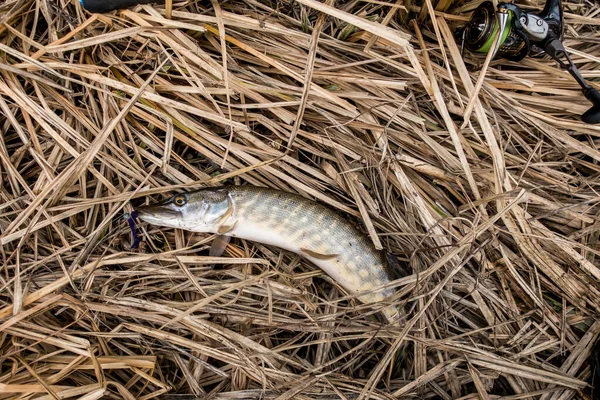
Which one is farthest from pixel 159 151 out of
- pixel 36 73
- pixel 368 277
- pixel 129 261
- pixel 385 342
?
pixel 385 342

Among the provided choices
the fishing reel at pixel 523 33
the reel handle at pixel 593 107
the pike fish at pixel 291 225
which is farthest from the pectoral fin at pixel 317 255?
the reel handle at pixel 593 107

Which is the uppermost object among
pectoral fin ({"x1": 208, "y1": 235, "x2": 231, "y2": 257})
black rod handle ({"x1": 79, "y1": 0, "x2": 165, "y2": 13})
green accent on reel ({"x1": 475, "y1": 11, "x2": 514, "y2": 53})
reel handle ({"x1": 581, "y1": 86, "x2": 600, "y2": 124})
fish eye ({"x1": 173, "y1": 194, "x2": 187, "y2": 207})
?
green accent on reel ({"x1": 475, "y1": 11, "x2": 514, "y2": 53})

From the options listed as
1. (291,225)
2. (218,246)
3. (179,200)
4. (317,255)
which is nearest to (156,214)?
(179,200)

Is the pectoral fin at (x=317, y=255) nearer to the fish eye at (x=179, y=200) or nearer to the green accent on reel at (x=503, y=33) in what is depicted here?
the fish eye at (x=179, y=200)

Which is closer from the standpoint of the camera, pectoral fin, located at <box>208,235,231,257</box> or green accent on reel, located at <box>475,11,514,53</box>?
green accent on reel, located at <box>475,11,514,53</box>

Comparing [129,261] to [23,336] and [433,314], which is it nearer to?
[23,336]

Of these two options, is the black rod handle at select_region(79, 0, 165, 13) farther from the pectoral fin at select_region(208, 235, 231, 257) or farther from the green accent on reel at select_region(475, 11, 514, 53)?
the green accent on reel at select_region(475, 11, 514, 53)

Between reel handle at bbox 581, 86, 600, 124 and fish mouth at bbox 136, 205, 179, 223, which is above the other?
reel handle at bbox 581, 86, 600, 124

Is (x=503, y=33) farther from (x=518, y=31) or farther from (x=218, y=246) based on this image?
(x=218, y=246)

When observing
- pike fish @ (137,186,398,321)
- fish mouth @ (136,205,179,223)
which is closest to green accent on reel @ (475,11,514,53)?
pike fish @ (137,186,398,321)
